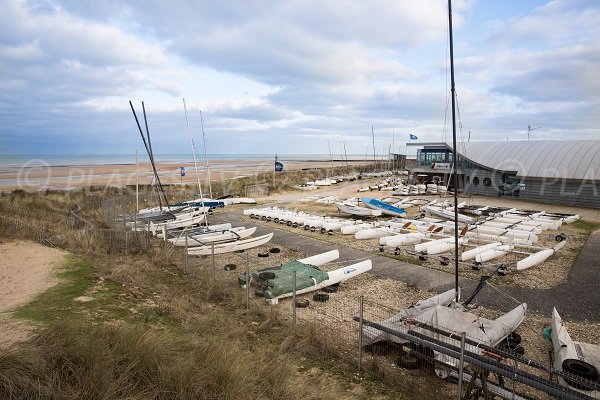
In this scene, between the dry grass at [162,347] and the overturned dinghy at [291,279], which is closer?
the dry grass at [162,347]

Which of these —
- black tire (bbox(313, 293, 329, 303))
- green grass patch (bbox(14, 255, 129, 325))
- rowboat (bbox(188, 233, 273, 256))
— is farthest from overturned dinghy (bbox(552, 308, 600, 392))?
rowboat (bbox(188, 233, 273, 256))

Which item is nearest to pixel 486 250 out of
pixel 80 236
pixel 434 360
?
pixel 434 360

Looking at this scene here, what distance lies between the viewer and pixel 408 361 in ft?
27.3

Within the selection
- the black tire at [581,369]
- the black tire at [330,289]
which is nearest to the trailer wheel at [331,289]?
the black tire at [330,289]

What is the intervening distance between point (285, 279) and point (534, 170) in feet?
110

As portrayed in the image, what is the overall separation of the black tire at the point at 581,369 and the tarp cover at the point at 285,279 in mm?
6889

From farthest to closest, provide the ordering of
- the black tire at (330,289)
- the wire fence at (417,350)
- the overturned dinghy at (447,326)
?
the black tire at (330,289), the overturned dinghy at (447,326), the wire fence at (417,350)

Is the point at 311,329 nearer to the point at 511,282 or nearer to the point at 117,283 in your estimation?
the point at 117,283

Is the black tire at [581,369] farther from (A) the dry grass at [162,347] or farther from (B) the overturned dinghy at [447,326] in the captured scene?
(A) the dry grass at [162,347]

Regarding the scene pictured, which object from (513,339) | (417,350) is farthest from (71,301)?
(513,339)

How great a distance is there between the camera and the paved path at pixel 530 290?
38.8ft

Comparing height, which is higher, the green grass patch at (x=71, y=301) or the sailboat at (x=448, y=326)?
the green grass patch at (x=71, y=301)

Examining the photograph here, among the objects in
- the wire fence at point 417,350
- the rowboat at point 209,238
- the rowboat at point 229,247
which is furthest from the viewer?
the rowboat at point 209,238

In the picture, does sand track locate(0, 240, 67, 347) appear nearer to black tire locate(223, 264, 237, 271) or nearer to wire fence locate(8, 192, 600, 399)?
wire fence locate(8, 192, 600, 399)
